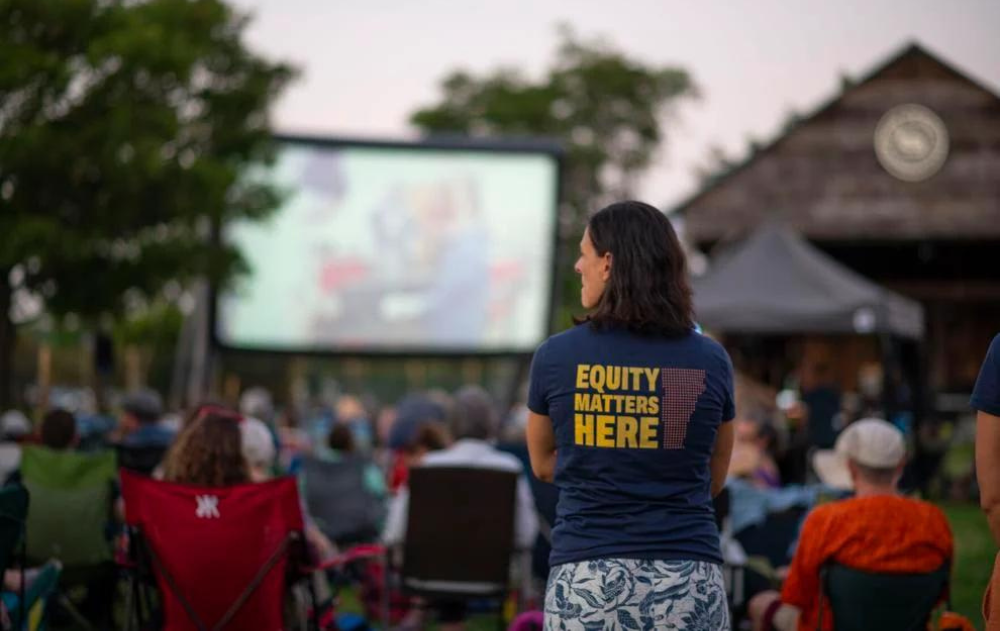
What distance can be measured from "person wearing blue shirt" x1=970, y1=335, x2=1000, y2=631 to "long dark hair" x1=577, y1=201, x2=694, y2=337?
23.5 inches

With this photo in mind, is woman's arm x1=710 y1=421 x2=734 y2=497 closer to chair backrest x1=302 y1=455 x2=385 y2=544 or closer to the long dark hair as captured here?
→ the long dark hair

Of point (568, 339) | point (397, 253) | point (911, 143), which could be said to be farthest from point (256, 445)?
point (911, 143)

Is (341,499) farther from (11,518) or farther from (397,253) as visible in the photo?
(397,253)

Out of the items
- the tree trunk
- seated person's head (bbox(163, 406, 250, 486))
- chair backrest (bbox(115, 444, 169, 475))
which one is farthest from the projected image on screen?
seated person's head (bbox(163, 406, 250, 486))

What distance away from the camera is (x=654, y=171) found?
4478 centimetres

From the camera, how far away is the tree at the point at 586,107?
44594mm

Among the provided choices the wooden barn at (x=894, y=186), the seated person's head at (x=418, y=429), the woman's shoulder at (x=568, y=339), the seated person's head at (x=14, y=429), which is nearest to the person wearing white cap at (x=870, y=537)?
the woman's shoulder at (x=568, y=339)

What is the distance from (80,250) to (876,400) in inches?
357

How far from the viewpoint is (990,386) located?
2893 mm

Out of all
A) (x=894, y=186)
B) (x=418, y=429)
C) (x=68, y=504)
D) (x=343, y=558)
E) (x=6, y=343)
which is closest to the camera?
(x=343, y=558)

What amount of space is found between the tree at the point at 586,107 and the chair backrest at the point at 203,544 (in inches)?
1541

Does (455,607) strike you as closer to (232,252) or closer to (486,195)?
(232,252)

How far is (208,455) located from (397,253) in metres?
15.4

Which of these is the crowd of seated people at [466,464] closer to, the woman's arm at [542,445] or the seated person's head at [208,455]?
the seated person's head at [208,455]
